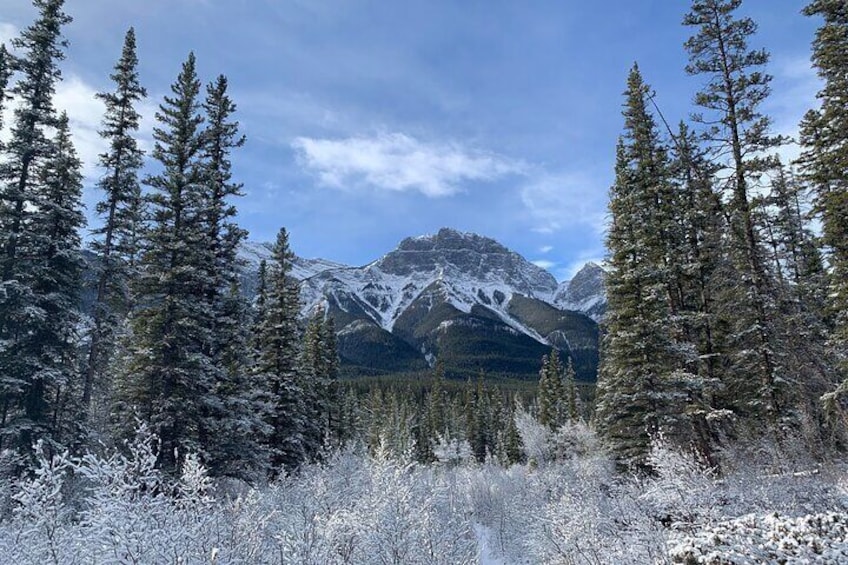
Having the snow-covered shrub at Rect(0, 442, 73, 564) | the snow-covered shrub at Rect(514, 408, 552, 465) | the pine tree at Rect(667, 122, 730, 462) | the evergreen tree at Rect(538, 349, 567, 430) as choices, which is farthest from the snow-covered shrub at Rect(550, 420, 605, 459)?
the snow-covered shrub at Rect(0, 442, 73, 564)

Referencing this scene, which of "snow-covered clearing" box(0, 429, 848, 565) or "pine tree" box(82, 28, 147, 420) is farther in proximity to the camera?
"pine tree" box(82, 28, 147, 420)

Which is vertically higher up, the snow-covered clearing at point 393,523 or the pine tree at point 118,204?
the pine tree at point 118,204

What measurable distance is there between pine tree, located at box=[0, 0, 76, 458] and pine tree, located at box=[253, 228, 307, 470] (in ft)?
28.6

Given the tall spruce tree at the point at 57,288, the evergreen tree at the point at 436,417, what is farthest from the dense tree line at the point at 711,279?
the evergreen tree at the point at 436,417

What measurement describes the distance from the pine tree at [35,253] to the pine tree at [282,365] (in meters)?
8.72

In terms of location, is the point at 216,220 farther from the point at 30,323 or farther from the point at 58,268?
the point at 30,323

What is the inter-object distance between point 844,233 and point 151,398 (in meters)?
24.8

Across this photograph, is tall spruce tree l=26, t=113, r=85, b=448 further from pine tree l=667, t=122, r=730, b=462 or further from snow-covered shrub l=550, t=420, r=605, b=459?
snow-covered shrub l=550, t=420, r=605, b=459

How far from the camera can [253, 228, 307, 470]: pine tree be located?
84.1ft

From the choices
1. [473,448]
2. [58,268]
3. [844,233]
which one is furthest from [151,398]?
[473,448]

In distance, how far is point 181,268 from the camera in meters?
17.8

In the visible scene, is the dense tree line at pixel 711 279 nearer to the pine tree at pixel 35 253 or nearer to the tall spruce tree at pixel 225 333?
the tall spruce tree at pixel 225 333

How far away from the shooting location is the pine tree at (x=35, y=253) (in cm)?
1709

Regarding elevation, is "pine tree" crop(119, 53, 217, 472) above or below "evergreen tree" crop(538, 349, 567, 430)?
above
